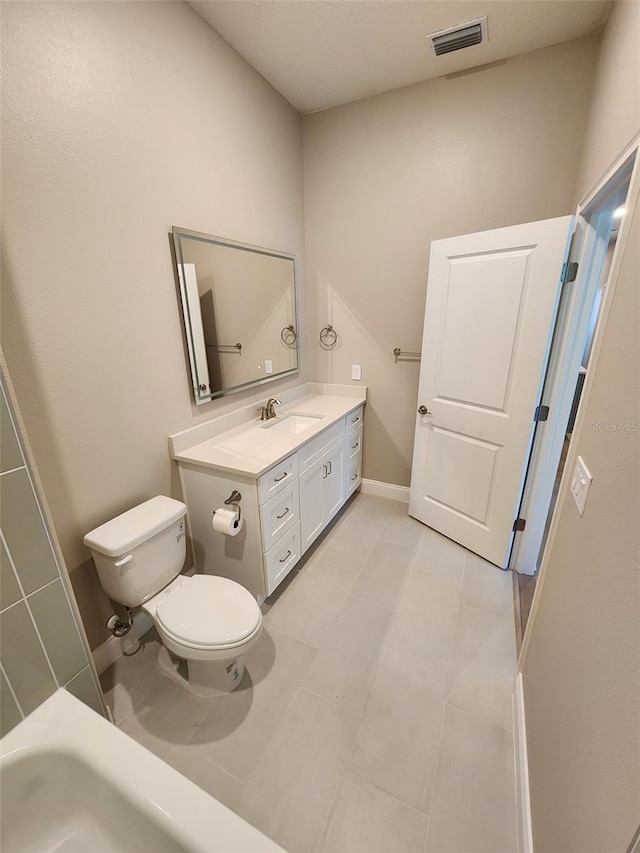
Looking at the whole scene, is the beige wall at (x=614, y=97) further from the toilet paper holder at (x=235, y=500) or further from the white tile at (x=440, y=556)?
the white tile at (x=440, y=556)

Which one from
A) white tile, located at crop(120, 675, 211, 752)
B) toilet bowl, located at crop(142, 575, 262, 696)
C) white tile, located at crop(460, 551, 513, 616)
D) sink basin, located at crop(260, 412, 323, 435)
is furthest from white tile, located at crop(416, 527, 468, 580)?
white tile, located at crop(120, 675, 211, 752)

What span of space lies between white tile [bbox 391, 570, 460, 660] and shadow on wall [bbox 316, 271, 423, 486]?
91 centimetres

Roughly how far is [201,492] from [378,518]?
1427 mm

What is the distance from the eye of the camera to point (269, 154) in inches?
84.8

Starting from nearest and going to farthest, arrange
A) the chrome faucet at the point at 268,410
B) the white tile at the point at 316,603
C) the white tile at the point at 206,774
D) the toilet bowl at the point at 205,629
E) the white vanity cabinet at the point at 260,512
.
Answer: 1. the white tile at the point at 206,774
2. the toilet bowl at the point at 205,629
3. the white vanity cabinet at the point at 260,512
4. the white tile at the point at 316,603
5. the chrome faucet at the point at 268,410

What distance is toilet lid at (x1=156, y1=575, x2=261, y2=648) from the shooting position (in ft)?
4.19

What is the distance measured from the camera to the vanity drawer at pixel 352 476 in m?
2.65

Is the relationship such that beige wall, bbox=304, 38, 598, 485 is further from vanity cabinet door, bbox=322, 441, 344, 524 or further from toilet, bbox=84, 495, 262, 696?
toilet, bbox=84, 495, 262, 696

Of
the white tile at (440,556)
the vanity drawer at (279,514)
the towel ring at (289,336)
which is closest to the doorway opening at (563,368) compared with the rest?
the white tile at (440,556)

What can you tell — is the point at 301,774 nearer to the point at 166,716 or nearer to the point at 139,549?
the point at 166,716

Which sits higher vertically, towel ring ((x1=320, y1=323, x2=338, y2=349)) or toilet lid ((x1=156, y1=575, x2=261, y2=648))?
towel ring ((x1=320, y1=323, x2=338, y2=349))

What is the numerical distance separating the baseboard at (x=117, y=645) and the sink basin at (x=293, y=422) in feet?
4.11

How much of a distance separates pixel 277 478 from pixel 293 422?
2.55 ft

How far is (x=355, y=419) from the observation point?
8.80ft
